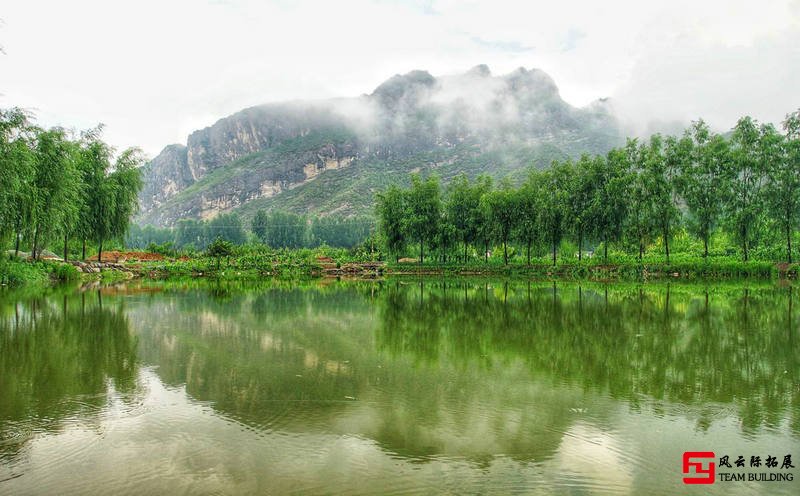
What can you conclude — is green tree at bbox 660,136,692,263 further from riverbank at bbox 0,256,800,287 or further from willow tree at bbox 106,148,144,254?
willow tree at bbox 106,148,144,254

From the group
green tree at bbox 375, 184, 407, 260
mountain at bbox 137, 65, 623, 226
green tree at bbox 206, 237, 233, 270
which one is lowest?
green tree at bbox 206, 237, 233, 270

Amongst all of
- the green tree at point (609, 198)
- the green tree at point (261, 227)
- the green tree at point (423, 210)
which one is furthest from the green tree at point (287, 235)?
the green tree at point (609, 198)

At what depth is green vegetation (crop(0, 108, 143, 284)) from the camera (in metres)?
24.4

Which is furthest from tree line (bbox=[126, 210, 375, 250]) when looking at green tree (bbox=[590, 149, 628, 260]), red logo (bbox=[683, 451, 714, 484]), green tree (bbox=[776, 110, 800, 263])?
red logo (bbox=[683, 451, 714, 484])

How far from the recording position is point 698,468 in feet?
16.1

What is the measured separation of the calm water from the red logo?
4.5 inches

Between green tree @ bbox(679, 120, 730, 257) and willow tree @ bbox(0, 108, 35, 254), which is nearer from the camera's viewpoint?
willow tree @ bbox(0, 108, 35, 254)

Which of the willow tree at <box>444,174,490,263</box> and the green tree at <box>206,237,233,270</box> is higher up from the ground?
the willow tree at <box>444,174,490,263</box>

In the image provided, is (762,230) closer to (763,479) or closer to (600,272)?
(600,272)

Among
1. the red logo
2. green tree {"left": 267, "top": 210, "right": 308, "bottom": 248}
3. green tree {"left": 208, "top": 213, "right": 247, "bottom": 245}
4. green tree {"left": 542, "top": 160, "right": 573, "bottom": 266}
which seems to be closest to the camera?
the red logo

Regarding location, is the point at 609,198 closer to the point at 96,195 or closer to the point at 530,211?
the point at 530,211

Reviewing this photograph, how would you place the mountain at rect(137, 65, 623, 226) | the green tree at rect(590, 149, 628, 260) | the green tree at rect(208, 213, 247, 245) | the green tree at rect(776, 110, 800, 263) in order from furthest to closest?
the mountain at rect(137, 65, 623, 226) → the green tree at rect(208, 213, 247, 245) → the green tree at rect(590, 149, 628, 260) → the green tree at rect(776, 110, 800, 263)

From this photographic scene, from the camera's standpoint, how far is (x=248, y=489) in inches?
176

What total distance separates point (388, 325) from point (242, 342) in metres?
4.24
